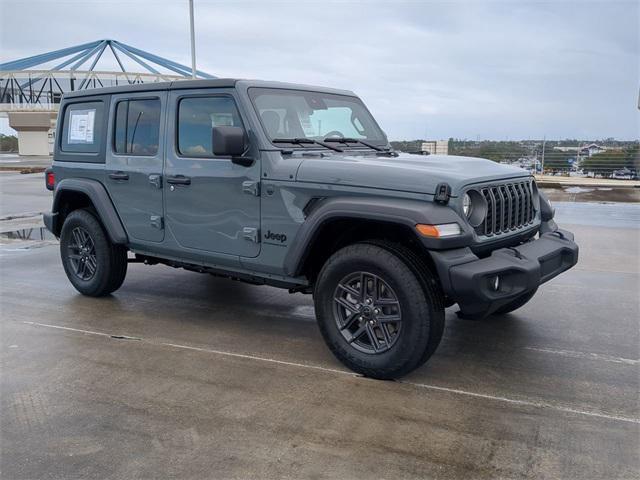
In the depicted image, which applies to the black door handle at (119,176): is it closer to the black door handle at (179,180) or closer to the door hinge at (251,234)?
the black door handle at (179,180)

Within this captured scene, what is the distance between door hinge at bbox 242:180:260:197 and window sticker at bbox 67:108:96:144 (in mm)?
2166

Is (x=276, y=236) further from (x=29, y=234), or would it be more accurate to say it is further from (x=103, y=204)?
(x=29, y=234)

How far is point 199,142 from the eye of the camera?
481cm

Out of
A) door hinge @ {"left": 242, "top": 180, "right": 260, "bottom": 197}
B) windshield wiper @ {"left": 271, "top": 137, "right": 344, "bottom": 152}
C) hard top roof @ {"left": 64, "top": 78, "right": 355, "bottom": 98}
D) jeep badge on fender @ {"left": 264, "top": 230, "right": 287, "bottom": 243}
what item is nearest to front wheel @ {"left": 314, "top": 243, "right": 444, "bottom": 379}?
jeep badge on fender @ {"left": 264, "top": 230, "right": 287, "bottom": 243}

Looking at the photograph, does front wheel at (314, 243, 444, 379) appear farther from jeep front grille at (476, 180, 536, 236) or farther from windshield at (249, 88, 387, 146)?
windshield at (249, 88, 387, 146)

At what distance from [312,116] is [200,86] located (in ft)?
3.05

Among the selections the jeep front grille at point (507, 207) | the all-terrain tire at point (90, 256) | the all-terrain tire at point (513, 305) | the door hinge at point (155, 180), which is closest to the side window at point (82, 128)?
the all-terrain tire at point (90, 256)

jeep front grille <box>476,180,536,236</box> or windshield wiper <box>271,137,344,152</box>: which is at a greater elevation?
windshield wiper <box>271,137,344,152</box>

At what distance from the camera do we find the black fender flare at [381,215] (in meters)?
3.54

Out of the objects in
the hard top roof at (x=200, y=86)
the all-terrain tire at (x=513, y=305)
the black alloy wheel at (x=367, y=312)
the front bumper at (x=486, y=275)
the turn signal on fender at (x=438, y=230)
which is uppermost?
the hard top roof at (x=200, y=86)

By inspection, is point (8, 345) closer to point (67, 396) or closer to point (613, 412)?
point (67, 396)

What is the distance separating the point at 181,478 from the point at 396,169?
217 centimetres

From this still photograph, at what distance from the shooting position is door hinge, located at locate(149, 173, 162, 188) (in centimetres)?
503

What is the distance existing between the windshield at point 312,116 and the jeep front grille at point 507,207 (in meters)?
1.41
